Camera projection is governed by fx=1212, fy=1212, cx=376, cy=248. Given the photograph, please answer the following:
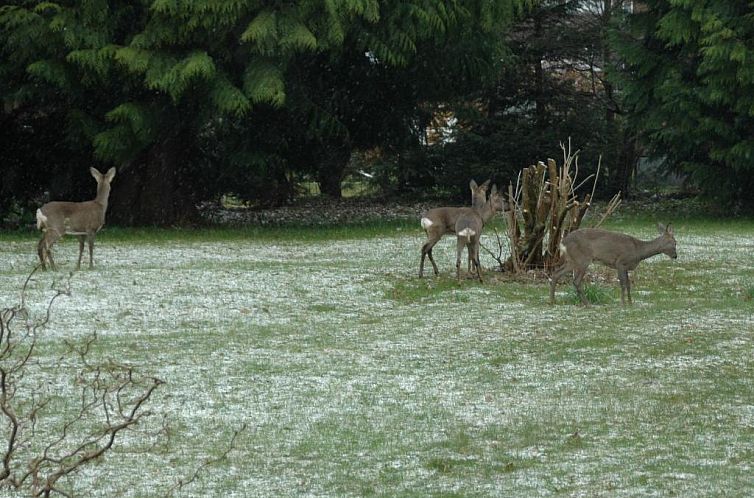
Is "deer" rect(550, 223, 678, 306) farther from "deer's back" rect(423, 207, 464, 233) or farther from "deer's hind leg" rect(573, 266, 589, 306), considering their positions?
"deer's back" rect(423, 207, 464, 233)

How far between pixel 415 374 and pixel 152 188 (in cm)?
1473

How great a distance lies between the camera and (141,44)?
20203 mm

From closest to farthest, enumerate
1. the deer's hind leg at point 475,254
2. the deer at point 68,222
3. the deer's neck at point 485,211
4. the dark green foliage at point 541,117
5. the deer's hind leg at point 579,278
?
the deer's hind leg at point 579,278
the deer's hind leg at point 475,254
the deer at point 68,222
the deer's neck at point 485,211
the dark green foliage at point 541,117

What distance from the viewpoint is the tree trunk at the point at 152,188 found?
77.2 ft

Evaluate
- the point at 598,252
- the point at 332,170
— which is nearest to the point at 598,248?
the point at 598,252

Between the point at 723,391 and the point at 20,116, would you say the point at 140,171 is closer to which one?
the point at 20,116

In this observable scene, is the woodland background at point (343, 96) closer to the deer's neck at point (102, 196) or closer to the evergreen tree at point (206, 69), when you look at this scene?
the evergreen tree at point (206, 69)

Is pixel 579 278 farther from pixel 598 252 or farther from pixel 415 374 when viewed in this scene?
pixel 415 374

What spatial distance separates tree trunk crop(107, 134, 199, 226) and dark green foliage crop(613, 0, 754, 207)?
1038 centimetres

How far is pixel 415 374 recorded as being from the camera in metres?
9.80

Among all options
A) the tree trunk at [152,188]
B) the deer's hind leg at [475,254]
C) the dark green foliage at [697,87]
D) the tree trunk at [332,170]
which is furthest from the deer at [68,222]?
the tree trunk at [332,170]

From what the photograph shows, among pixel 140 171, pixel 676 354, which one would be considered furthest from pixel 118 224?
pixel 676 354

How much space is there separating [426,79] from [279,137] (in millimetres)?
3200

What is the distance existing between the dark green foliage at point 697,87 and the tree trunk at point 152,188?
1038 centimetres
